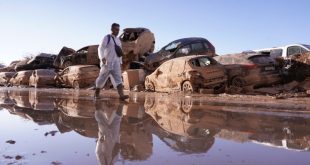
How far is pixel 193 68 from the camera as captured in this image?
1433 centimetres

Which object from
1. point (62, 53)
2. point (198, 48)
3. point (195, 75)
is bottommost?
point (195, 75)

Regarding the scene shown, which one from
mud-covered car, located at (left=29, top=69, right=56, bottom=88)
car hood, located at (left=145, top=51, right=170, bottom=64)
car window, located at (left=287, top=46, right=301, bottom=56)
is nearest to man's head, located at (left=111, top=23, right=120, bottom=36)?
car hood, located at (left=145, top=51, right=170, bottom=64)

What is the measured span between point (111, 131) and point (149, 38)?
63.6ft

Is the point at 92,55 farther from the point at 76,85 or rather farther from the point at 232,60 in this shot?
the point at 232,60

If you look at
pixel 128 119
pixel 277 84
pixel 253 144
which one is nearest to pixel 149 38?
pixel 277 84

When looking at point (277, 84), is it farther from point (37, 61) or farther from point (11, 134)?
point (37, 61)

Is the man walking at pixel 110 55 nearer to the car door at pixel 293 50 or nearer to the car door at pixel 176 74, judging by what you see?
the car door at pixel 176 74

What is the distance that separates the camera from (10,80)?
101ft

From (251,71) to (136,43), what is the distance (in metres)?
9.54

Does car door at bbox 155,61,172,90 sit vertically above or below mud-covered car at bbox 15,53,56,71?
below

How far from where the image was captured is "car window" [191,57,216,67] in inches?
574

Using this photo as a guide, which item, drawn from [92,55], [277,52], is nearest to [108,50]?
[277,52]

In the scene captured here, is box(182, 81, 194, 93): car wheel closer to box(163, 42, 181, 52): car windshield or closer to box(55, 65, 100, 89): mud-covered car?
box(163, 42, 181, 52): car windshield

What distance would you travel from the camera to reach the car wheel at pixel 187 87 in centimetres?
1428
